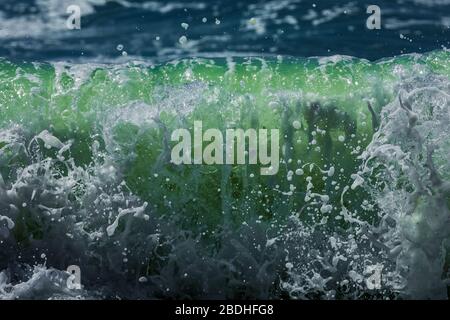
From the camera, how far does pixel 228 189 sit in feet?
16.6

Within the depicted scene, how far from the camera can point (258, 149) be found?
5.09 m

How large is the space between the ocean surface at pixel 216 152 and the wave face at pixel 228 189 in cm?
1

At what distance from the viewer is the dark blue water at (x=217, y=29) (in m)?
5.45

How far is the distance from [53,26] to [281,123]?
2128mm

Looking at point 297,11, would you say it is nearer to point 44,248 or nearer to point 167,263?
point 167,263

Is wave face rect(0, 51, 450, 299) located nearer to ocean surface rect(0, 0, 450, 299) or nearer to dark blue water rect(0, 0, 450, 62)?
ocean surface rect(0, 0, 450, 299)

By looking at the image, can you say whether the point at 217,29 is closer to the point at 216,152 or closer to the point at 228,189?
the point at 216,152

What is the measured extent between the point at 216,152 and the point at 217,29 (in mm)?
1218

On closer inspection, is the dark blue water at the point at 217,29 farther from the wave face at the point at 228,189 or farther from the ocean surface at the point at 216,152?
the wave face at the point at 228,189

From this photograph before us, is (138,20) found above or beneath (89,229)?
above

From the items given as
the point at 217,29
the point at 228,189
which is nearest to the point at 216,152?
the point at 228,189

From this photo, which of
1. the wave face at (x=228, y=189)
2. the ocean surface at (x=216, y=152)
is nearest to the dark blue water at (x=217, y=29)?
the ocean surface at (x=216, y=152)
